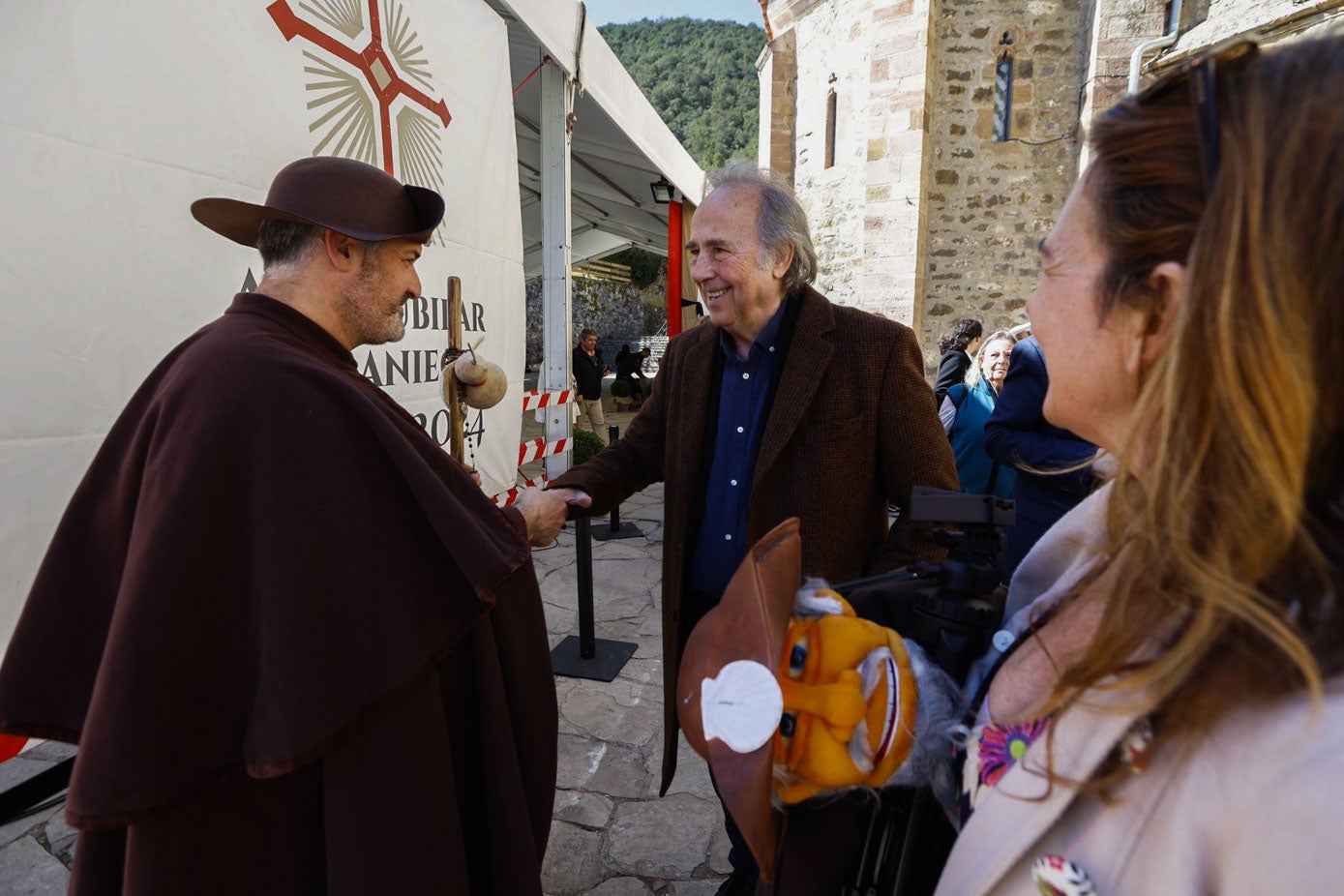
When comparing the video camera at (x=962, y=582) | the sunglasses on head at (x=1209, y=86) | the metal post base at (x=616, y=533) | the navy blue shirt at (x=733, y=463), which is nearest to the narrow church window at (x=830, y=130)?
the metal post base at (x=616, y=533)

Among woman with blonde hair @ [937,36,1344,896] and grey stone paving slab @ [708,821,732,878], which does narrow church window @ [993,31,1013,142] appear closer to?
grey stone paving slab @ [708,821,732,878]

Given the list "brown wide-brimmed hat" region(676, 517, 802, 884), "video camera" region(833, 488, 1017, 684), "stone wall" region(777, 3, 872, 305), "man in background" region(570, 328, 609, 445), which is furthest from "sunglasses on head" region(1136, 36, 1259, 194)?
"stone wall" region(777, 3, 872, 305)

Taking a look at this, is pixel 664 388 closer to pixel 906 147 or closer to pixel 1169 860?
pixel 1169 860

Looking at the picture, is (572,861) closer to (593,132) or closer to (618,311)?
(593,132)

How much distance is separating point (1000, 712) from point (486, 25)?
397 cm

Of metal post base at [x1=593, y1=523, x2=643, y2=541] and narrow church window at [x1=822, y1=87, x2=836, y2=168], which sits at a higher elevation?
narrow church window at [x1=822, y1=87, x2=836, y2=168]

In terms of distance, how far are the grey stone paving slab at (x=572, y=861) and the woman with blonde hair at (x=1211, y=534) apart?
6.23 feet

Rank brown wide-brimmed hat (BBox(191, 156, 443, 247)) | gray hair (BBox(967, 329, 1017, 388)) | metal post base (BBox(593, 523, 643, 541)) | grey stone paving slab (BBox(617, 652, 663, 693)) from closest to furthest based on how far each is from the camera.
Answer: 1. brown wide-brimmed hat (BBox(191, 156, 443, 247))
2. grey stone paving slab (BBox(617, 652, 663, 693))
3. gray hair (BBox(967, 329, 1017, 388))
4. metal post base (BBox(593, 523, 643, 541))

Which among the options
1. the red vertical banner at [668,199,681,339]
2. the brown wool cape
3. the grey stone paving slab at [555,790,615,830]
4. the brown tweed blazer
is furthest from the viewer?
the red vertical banner at [668,199,681,339]

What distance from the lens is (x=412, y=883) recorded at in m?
1.22

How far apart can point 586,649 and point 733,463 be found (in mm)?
2240

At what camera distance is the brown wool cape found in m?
1.12

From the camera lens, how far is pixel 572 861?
7.72ft

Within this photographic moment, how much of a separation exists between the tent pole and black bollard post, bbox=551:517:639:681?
1578 mm
